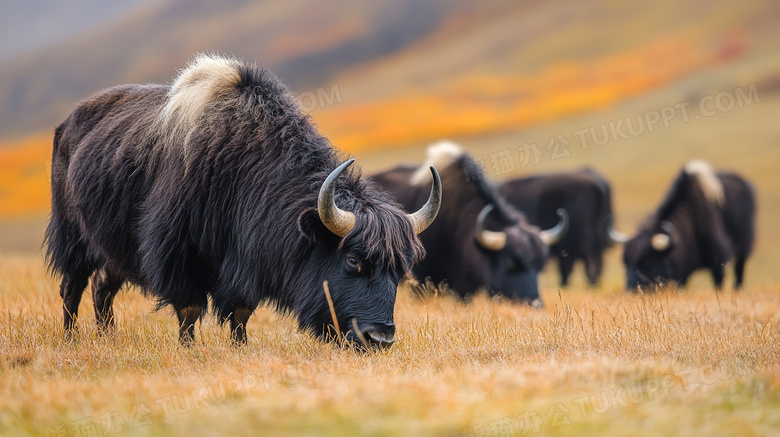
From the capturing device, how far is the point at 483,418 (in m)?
3.55

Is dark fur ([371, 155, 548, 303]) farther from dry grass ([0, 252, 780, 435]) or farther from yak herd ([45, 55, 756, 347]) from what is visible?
yak herd ([45, 55, 756, 347])

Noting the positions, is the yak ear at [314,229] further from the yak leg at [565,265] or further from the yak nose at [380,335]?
the yak leg at [565,265]

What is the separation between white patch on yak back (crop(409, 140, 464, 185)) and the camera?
11.2 meters

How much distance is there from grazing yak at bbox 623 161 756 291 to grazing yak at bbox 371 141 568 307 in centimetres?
319

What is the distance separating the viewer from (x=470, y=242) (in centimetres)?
1092

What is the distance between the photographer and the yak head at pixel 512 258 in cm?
1048

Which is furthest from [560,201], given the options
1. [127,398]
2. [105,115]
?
[127,398]

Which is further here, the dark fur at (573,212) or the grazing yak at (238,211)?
the dark fur at (573,212)

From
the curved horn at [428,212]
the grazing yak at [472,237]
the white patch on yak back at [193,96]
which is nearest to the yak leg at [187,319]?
the white patch on yak back at [193,96]

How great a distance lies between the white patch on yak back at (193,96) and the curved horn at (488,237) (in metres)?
5.06

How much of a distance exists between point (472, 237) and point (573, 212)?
5879 mm

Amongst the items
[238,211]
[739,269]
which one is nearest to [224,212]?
[238,211]

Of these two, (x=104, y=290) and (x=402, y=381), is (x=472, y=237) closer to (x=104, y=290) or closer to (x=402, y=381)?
(x=104, y=290)

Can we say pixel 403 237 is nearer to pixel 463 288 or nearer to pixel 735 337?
pixel 735 337
